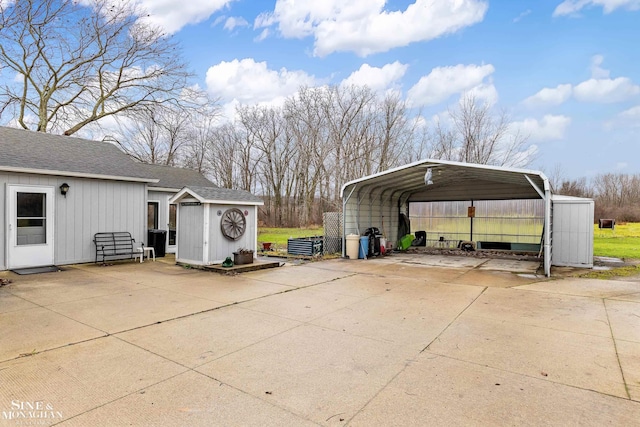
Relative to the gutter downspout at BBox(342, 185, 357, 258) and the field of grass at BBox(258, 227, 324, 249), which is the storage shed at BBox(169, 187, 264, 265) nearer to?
the gutter downspout at BBox(342, 185, 357, 258)

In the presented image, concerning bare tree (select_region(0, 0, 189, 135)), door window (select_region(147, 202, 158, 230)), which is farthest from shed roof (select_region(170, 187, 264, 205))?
bare tree (select_region(0, 0, 189, 135))

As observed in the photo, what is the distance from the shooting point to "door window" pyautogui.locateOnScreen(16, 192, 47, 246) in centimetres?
863

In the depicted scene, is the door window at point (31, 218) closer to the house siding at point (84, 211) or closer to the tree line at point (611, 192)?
the house siding at point (84, 211)

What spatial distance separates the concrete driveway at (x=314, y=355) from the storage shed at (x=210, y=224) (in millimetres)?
2516

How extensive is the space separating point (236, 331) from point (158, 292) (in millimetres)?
2905

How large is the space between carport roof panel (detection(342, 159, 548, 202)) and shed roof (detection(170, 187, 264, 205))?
348 centimetres

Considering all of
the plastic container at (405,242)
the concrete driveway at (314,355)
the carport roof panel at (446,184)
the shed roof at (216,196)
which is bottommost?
the concrete driveway at (314,355)

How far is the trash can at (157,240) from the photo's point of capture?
11430 mm

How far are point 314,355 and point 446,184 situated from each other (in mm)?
13327

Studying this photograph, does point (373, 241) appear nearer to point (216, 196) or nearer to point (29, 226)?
point (216, 196)

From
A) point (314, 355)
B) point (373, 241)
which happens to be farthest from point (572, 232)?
point (314, 355)

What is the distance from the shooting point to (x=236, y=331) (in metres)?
4.44

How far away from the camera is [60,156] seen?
972 centimetres

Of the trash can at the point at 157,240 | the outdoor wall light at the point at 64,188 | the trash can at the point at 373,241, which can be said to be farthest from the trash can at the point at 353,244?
the outdoor wall light at the point at 64,188
